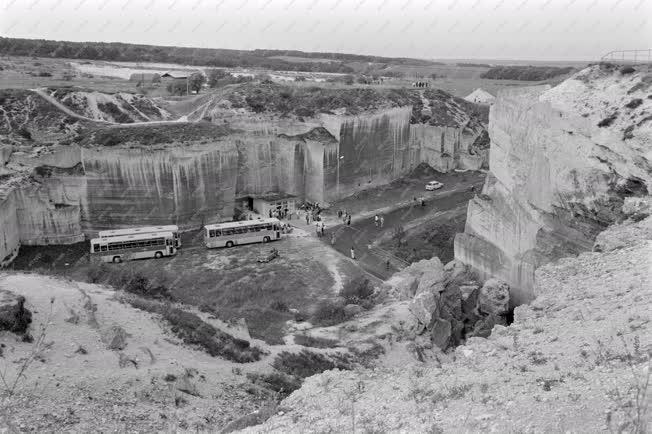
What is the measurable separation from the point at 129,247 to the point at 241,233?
231 inches

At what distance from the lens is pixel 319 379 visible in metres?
12.3

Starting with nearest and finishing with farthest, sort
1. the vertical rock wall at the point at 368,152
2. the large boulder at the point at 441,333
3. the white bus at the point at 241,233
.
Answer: the large boulder at the point at 441,333, the white bus at the point at 241,233, the vertical rock wall at the point at 368,152

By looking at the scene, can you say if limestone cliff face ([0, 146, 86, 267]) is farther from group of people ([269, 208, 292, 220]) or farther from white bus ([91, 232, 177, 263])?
group of people ([269, 208, 292, 220])

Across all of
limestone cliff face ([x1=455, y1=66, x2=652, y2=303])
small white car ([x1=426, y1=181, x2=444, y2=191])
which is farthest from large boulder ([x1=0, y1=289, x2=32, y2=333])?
small white car ([x1=426, y1=181, x2=444, y2=191])

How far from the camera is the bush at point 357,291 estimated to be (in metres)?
25.0

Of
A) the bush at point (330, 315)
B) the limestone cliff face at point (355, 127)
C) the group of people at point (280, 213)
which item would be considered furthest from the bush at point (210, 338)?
the limestone cliff face at point (355, 127)

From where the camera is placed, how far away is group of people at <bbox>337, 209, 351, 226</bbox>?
37.9m

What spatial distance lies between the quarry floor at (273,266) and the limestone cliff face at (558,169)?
7.33 meters

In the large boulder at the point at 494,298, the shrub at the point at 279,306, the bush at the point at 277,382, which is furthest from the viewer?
the shrub at the point at 279,306

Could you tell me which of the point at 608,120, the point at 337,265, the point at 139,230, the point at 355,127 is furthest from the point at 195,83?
the point at 608,120

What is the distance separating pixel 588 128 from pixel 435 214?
20.3m

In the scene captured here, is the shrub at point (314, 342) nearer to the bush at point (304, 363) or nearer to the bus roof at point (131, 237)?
the bush at point (304, 363)

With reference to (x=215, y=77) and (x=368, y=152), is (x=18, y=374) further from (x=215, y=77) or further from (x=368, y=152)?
(x=215, y=77)

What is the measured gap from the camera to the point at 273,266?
30.6 m
